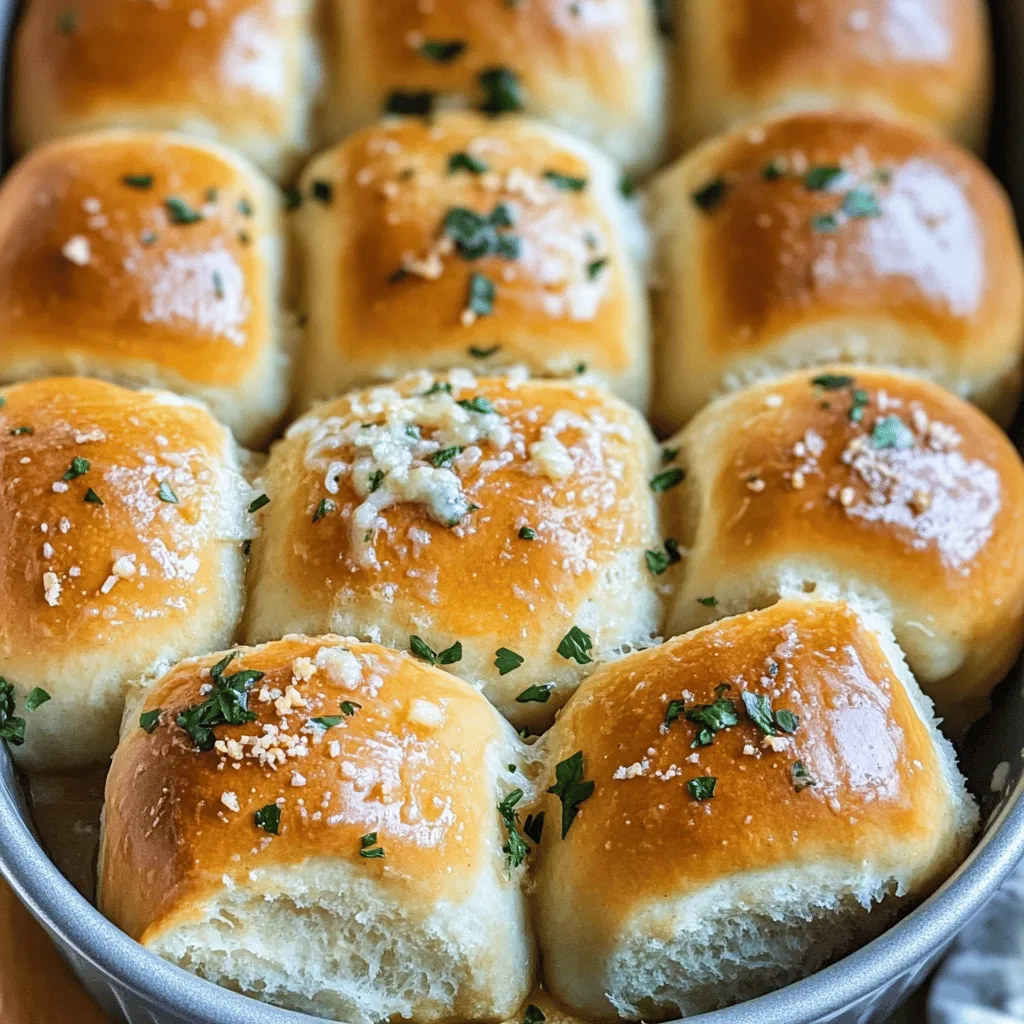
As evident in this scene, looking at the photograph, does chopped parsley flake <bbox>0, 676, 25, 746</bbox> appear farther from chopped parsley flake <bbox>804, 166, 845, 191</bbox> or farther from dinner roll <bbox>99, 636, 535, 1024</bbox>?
→ chopped parsley flake <bbox>804, 166, 845, 191</bbox>

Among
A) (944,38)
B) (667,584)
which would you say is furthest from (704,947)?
(944,38)

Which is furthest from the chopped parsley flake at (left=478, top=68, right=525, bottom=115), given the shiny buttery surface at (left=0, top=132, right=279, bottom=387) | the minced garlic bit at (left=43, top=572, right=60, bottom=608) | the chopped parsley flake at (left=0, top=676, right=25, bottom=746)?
the chopped parsley flake at (left=0, top=676, right=25, bottom=746)

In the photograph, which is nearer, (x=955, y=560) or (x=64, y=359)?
(x=955, y=560)

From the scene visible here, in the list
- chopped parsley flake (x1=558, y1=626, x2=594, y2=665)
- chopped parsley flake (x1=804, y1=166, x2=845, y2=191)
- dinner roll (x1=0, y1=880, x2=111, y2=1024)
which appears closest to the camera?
chopped parsley flake (x1=558, y1=626, x2=594, y2=665)

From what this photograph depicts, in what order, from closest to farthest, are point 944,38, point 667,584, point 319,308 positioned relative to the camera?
point 667,584, point 319,308, point 944,38

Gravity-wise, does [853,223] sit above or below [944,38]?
below

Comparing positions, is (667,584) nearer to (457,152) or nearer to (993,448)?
(993,448)

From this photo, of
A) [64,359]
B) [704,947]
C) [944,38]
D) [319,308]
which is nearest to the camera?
[704,947]
